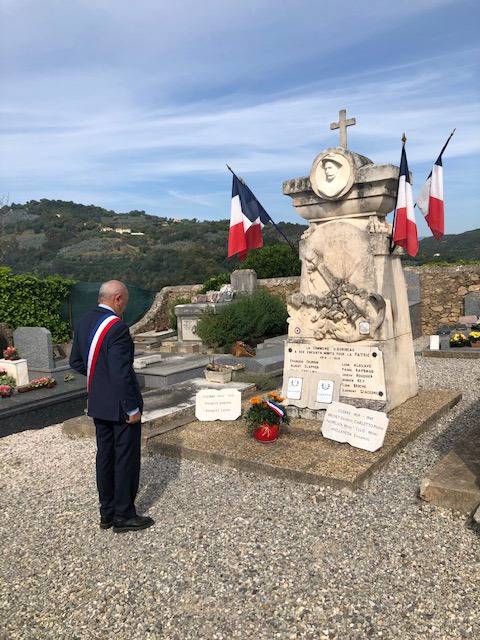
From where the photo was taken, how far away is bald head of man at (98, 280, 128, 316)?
139 inches

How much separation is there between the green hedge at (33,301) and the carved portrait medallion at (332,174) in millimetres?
8710

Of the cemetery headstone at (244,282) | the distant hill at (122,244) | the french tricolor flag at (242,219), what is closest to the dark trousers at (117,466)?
the french tricolor flag at (242,219)

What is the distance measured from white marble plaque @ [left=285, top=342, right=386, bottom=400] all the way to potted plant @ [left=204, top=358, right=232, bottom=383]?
2.17 meters

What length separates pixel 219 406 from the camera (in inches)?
232

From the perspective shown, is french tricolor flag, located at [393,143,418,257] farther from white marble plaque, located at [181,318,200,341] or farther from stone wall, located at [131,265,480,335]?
stone wall, located at [131,265,480,335]

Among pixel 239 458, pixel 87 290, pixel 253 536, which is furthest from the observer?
pixel 87 290

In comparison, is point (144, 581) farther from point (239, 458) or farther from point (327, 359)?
point (327, 359)

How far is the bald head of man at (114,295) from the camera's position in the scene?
354 centimetres

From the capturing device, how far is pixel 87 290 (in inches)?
546

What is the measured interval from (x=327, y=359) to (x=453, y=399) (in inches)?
71.7

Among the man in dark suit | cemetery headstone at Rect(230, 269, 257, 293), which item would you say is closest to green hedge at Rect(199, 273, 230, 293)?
cemetery headstone at Rect(230, 269, 257, 293)

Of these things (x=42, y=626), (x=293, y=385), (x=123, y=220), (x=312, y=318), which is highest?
(x=123, y=220)

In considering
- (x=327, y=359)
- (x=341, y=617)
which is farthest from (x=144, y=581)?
(x=327, y=359)

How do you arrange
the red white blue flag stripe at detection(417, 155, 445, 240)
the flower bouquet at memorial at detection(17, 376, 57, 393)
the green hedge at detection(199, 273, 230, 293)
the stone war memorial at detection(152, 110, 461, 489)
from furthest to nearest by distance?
the green hedge at detection(199, 273, 230, 293) < the flower bouquet at memorial at detection(17, 376, 57, 393) < the red white blue flag stripe at detection(417, 155, 445, 240) < the stone war memorial at detection(152, 110, 461, 489)
